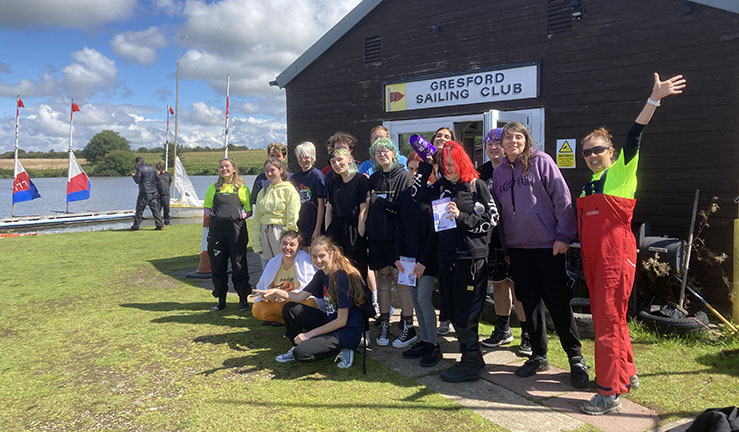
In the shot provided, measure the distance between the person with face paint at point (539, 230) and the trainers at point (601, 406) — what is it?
340 mm

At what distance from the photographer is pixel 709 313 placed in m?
5.15

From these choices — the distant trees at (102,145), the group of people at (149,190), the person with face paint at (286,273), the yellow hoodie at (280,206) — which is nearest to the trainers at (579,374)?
the person with face paint at (286,273)

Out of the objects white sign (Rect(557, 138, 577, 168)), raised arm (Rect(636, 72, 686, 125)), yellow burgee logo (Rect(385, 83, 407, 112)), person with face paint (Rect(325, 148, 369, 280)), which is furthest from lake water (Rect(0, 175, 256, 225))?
raised arm (Rect(636, 72, 686, 125))

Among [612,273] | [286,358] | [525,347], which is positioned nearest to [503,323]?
[525,347]

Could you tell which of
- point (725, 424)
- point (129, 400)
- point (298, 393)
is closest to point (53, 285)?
point (129, 400)

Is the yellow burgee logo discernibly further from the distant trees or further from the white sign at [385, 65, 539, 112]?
the distant trees

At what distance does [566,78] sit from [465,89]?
1301 millimetres

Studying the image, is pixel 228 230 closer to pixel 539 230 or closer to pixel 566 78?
pixel 539 230

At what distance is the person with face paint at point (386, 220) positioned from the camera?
426 centimetres

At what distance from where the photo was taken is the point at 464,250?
3504 millimetres

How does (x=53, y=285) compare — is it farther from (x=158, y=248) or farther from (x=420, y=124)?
(x=420, y=124)

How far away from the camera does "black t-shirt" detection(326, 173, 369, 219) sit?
448cm

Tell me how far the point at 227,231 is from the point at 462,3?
13.9ft

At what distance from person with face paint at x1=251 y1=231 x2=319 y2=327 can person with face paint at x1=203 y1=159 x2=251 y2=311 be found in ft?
3.41
